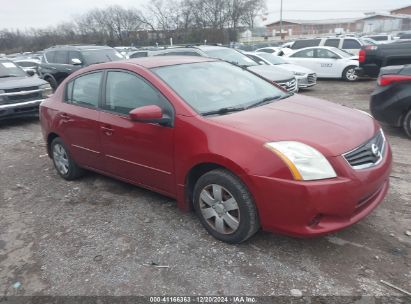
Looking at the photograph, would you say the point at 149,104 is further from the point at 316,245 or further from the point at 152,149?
the point at 316,245

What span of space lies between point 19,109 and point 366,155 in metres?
8.24

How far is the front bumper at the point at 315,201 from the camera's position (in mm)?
2691

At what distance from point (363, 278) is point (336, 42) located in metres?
16.0

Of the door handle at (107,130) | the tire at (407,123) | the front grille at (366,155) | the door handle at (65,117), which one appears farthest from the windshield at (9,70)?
the front grille at (366,155)

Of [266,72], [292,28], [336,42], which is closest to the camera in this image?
[266,72]

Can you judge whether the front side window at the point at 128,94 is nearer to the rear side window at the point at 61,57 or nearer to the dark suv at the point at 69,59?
the dark suv at the point at 69,59

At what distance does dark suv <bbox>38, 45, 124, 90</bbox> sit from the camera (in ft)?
37.6

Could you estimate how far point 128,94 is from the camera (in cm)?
389

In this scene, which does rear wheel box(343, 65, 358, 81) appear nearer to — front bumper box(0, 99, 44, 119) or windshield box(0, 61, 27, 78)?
front bumper box(0, 99, 44, 119)

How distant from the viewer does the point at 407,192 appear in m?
4.09

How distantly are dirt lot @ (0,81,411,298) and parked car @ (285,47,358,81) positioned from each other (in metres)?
10.3

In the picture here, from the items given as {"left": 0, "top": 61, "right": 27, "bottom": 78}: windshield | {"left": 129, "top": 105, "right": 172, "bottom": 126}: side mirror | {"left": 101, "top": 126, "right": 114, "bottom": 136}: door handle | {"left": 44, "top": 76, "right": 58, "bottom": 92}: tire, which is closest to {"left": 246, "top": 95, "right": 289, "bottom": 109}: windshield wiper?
{"left": 129, "top": 105, "right": 172, "bottom": 126}: side mirror

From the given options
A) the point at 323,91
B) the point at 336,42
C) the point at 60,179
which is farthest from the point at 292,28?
the point at 60,179

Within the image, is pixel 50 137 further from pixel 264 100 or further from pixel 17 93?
pixel 17 93
